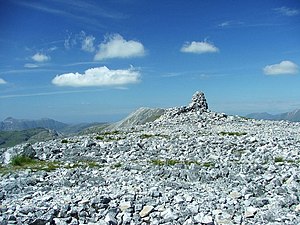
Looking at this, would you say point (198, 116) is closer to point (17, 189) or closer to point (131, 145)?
point (131, 145)

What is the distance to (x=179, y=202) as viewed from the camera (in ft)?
46.2

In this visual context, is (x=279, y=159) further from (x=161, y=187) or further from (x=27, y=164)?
(x=27, y=164)

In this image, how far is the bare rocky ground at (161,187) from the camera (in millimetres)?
13297

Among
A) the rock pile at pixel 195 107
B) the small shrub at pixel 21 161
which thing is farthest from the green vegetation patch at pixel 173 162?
the rock pile at pixel 195 107

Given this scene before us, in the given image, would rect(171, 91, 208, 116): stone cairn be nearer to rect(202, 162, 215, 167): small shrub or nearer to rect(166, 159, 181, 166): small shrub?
rect(166, 159, 181, 166): small shrub

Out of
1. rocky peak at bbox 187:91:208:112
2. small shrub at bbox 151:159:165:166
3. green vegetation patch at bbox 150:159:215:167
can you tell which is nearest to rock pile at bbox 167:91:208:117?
rocky peak at bbox 187:91:208:112

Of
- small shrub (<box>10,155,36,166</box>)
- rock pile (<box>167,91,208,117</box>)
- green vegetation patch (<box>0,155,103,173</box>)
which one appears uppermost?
rock pile (<box>167,91,208,117</box>)

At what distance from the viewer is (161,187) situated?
1600 centimetres

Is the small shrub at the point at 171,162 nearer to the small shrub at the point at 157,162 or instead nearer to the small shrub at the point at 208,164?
the small shrub at the point at 157,162

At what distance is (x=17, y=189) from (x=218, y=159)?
11.8 meters

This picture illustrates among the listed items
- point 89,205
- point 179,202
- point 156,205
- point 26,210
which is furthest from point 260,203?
point 26,210

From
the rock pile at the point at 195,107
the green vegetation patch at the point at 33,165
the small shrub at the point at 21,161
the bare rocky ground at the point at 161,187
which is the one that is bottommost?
the bare rocky ground at the point at 161,187

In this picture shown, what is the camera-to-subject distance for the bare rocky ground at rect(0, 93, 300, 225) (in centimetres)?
1330

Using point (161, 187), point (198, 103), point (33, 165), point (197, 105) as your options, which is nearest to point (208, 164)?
point (161, 187)
